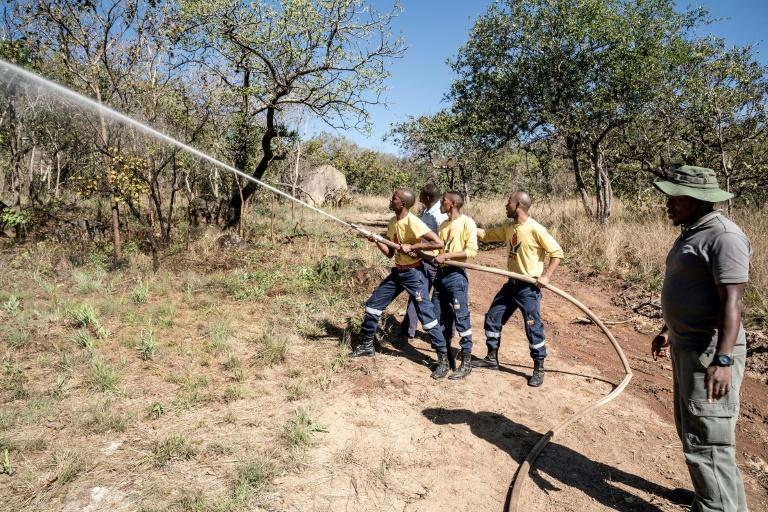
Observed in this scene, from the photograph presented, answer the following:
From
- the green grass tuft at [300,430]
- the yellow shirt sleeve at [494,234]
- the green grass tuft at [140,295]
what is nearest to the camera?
the green grass tuft at [300,430]

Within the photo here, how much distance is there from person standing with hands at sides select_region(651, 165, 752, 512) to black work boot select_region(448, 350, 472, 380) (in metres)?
2.45

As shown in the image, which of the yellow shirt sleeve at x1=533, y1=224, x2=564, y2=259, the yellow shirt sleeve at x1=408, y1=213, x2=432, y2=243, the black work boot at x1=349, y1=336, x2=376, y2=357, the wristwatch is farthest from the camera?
the black work boot at x1=349, y1=336, x2=376, y2=357

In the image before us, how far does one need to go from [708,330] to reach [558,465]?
5.24 feet

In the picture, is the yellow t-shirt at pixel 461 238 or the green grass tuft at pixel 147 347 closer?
the yellow t-shirt at pixel 461 238

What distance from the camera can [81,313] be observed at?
5738 millimetres

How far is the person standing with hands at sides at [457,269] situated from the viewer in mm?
4871

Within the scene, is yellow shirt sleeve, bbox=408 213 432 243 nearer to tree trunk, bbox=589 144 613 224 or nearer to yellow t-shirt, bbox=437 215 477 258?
Result: yellow t-shirt, bbox=437 215 477 258

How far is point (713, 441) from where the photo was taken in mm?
2482

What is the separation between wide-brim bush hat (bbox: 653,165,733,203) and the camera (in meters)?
2.52

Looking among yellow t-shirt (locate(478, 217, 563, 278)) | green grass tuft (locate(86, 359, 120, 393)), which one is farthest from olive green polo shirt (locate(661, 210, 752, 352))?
green grass tuft (locate(86, 359, 120, 393))

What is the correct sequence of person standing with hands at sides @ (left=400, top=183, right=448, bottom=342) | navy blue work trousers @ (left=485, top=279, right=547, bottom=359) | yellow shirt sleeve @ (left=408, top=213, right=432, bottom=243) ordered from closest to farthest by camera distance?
navy blue work trousers @ (left=485, top=279, right=547, bottom=359) → yellow shirt sleeve @ (left=408, top=213, right=432, bottom=243) → person standing with hands at sides @ (left=400, top=183, right=448, bottom=342)

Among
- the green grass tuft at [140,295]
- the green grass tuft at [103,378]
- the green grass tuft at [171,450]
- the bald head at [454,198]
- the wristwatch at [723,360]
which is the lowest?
the green grass tuft at [171,450]

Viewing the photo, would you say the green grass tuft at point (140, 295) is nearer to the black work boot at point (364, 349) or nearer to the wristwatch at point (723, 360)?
the black work boot at point (364, 349)

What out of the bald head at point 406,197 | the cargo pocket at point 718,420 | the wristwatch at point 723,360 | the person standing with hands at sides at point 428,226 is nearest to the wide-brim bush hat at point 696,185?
the wristwatch at point 723,360
